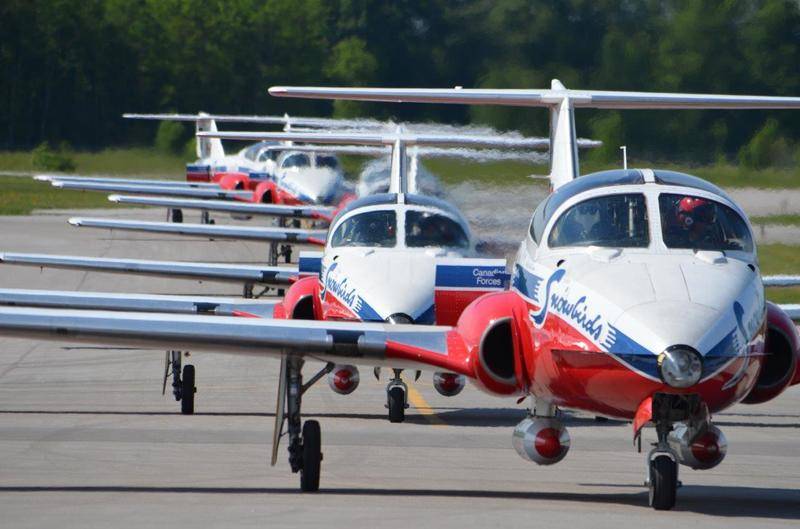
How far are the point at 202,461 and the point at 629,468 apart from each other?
339 cm

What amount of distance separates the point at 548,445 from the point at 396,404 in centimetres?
468

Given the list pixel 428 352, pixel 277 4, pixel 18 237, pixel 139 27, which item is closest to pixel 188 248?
pixel 18 237

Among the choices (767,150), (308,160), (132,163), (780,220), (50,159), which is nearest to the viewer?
(780,220)

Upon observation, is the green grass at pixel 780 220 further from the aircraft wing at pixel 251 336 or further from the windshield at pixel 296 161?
the windshield at pixel 296 161

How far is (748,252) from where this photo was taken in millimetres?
10562

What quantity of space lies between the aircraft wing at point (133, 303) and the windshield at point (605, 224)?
480 cm

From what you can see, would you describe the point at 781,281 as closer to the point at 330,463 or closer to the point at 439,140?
the point at 439,140

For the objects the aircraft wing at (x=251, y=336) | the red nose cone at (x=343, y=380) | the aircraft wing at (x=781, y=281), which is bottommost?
the red nose cone at (x=343, y=380)

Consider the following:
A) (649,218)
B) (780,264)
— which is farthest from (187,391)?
(780,264)

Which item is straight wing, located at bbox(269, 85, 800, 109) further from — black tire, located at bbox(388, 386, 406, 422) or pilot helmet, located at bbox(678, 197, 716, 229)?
pilot helmet, located at bbox(678, 197, 716, 229)

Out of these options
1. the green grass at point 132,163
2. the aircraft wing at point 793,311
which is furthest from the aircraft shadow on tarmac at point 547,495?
the green grass at point 132,163

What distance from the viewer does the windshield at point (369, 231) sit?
16625mm

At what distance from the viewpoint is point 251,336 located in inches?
418

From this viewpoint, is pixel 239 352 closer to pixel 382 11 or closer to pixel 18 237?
pixel 18 237
